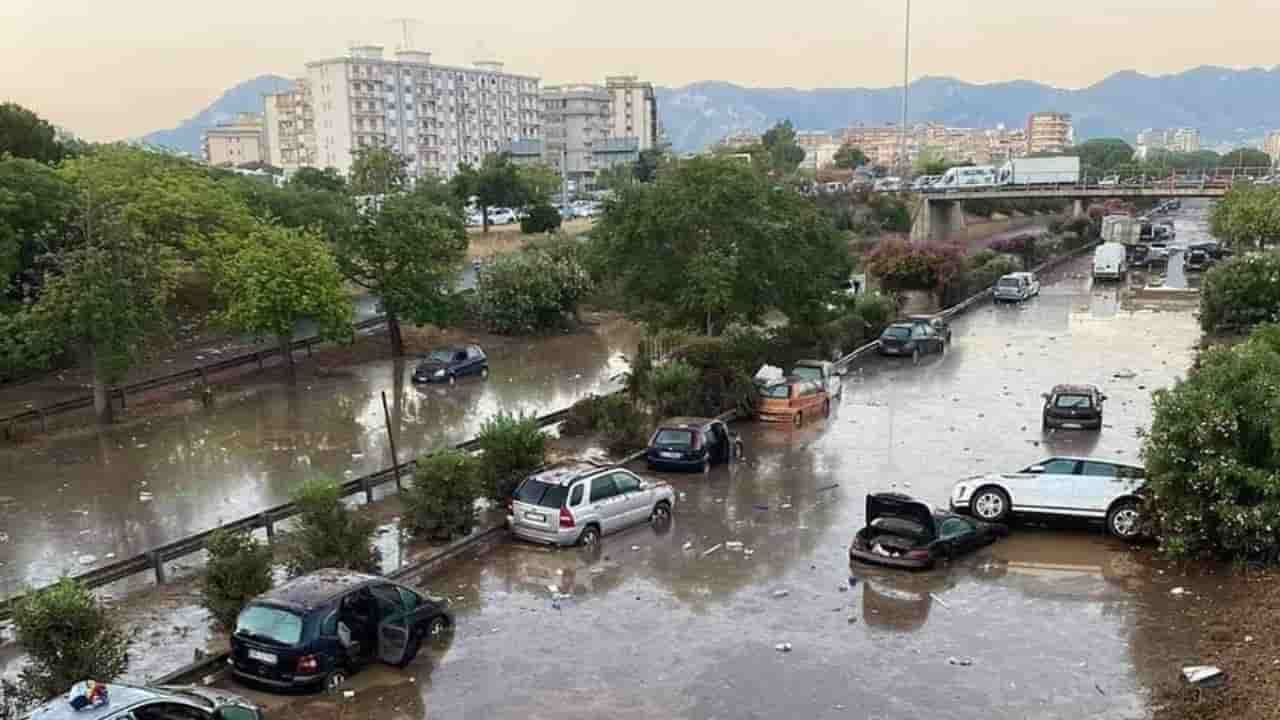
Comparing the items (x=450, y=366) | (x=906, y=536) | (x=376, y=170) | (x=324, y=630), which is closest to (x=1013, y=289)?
(x=450, y=366)

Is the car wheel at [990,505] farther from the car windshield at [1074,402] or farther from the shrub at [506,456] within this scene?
the car windshield at [1074,402]

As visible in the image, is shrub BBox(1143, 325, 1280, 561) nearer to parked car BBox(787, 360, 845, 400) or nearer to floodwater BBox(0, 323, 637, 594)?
parked car BBox(787, 360, 845, 400)

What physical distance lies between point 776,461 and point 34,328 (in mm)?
21833

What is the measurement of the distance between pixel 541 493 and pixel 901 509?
5903 mm

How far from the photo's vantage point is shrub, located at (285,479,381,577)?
1515cm

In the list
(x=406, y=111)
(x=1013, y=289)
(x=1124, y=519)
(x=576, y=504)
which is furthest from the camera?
(x=406, y=111)

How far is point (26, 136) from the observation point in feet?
151

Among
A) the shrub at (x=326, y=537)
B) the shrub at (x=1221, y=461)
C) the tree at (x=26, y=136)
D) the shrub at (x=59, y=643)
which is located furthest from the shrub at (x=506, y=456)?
the tree at (x=26, y=136)

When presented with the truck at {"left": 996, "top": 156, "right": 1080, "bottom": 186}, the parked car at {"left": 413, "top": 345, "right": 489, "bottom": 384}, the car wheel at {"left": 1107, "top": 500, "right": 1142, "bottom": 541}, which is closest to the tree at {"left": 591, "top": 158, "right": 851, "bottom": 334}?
the parked car at {"left": 413, "top": 345, "right": 489, "bottom": 384}

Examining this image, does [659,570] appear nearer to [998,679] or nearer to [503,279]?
[998,679]

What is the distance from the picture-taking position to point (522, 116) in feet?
626

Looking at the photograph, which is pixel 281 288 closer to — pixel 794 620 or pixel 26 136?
pixel 26 136

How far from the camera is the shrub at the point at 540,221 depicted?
75.2 m

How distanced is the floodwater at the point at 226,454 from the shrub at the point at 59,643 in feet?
20.5
